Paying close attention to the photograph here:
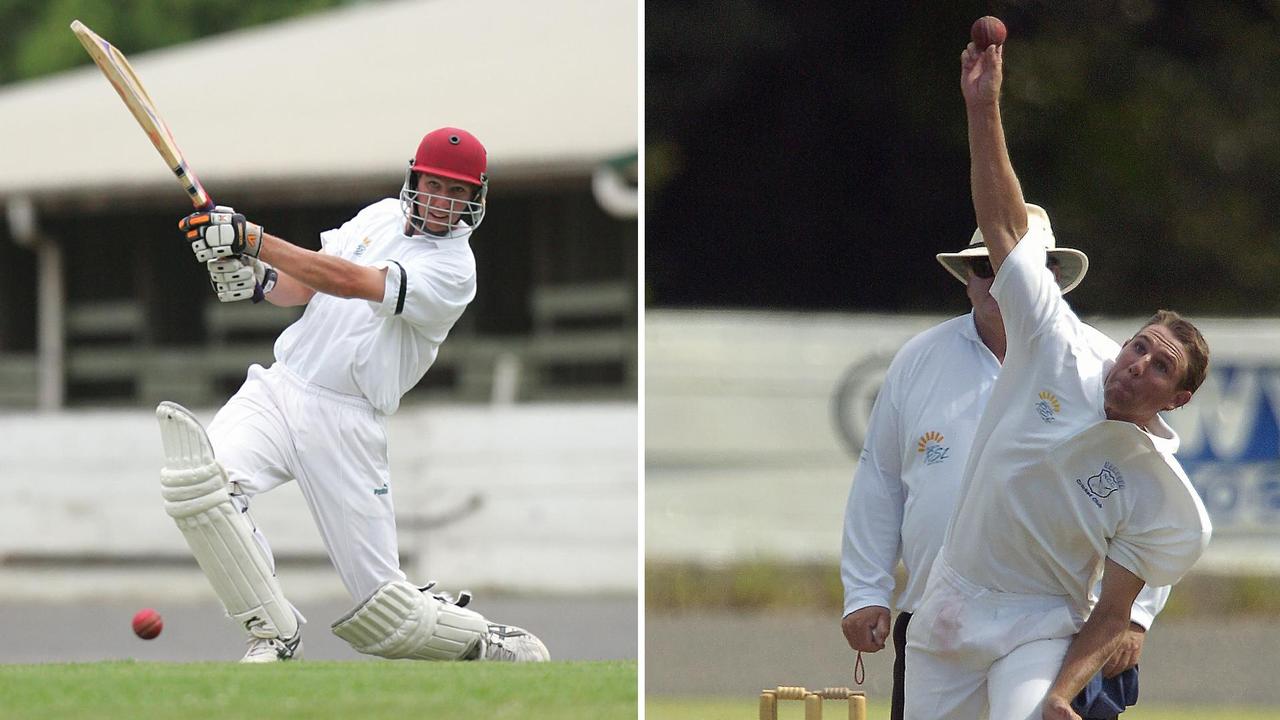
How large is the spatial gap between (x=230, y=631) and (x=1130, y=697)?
252 inches

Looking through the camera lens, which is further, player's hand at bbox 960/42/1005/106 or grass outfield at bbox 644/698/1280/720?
grass outfield at bbox 644/698/1280/720

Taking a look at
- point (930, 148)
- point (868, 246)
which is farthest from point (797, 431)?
point (930, 148)

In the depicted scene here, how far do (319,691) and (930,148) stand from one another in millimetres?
10920

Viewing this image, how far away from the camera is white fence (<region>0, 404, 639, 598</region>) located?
40.0ft

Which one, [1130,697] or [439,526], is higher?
[1130,697]

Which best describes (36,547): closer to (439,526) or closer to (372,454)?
(439,526)

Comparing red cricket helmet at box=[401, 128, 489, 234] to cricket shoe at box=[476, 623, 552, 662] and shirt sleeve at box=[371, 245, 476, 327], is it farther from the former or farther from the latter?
cricket shoe at box=[476, 623, 552, 662]

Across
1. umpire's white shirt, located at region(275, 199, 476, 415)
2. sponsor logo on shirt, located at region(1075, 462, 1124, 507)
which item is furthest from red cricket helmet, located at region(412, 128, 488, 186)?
sponsor logo on shirt, located at region(1075, 462, 1124, 507)

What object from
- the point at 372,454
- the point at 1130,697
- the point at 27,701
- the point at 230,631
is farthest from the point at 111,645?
the point at 1130,697

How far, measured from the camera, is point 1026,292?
426 cm

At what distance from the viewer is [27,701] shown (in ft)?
16.3

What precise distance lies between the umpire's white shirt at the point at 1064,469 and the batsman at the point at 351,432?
209 centimetres

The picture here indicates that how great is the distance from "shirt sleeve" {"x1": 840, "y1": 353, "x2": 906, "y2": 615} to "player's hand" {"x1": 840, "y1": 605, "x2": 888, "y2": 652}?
0.05 meters

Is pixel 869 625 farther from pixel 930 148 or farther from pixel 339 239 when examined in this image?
pixel 930 148
